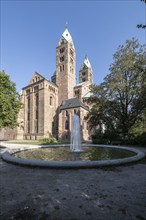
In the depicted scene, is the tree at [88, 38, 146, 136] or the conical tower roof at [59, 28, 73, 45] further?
the conical tower roof at [59, 28, 73, 45]

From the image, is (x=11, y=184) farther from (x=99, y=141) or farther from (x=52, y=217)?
(x=99, y=141)

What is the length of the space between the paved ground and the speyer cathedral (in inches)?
1438

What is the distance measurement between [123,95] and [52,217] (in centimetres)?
2169

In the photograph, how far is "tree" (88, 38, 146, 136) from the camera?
853 inches

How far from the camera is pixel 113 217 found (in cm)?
310

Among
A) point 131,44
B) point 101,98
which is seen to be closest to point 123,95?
point 101,98

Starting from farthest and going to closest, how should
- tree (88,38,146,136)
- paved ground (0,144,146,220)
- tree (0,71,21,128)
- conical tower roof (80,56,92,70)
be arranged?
conical tower roof (80,56,92,70), tree (88,38,146,136), tree (0,71,21,128), paved ground (0,144,146,220)

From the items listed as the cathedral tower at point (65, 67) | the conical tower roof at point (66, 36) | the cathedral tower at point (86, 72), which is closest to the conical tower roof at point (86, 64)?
the cathedral tower at point (86, 72)

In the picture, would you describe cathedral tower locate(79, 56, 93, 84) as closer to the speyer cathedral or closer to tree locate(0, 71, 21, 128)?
the speyer cathedral

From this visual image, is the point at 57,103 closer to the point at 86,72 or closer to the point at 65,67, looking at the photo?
the point at 65,67

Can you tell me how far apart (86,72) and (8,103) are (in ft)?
187

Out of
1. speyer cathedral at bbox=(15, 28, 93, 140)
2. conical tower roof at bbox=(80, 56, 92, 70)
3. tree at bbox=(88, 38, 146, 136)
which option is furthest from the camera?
conical tower roof at bbox=(80, 56, 92, 70)

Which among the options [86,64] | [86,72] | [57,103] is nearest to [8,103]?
[57,103]

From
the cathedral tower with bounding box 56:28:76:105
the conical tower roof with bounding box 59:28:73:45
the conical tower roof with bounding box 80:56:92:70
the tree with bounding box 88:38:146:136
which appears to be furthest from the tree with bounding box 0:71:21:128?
the conical tower roof with bounding box 80:56:92:70
